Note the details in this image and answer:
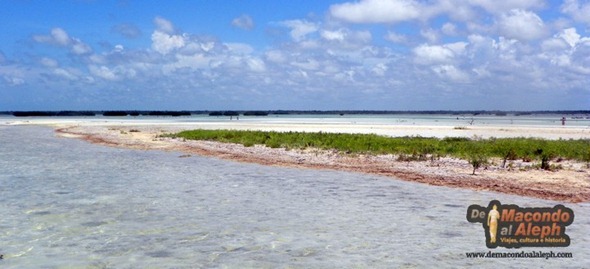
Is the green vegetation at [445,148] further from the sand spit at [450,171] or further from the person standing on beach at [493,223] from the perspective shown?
the person standing on beach at [493,223]

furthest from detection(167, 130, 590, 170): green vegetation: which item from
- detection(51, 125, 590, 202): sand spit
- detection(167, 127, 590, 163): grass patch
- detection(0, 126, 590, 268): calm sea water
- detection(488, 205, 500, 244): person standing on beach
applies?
detection(488, 205, 500, 244): person standing on beach

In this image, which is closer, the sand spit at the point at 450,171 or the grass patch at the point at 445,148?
the sand spit at the point at 450,171

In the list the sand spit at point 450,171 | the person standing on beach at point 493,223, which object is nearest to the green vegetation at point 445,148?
the sand spit at point 450,171

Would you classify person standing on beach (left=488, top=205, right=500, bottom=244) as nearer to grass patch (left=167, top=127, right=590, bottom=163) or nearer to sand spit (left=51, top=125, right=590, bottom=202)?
sand spit (left=51, top=125, right=590, bottom=202)

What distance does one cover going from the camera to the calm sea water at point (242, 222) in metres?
9.77

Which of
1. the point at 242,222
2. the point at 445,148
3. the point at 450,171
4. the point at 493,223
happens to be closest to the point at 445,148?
the point at 445,148

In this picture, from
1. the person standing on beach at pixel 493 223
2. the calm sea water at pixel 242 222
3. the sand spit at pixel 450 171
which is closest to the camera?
the calm sea water at pixel 242 222

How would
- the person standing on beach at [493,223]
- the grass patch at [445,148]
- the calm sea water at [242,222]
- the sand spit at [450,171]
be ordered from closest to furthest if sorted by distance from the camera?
the calm sea water at [242,222] < the person standing on beach at [493,223] < the sand spit at [450,171] < the grass patch at [445,148]

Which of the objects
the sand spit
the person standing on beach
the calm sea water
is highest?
the person standing on beach

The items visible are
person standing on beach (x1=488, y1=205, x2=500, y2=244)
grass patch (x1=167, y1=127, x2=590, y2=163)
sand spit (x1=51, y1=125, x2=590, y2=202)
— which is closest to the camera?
person standing on beach (x1=488, y1=205, x2=500, y2=244)

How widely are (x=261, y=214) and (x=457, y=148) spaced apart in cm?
1994

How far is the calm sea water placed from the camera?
32.1 feet

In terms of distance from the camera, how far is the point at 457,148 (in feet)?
102

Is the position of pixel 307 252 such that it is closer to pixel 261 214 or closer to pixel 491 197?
pixel 261 214
